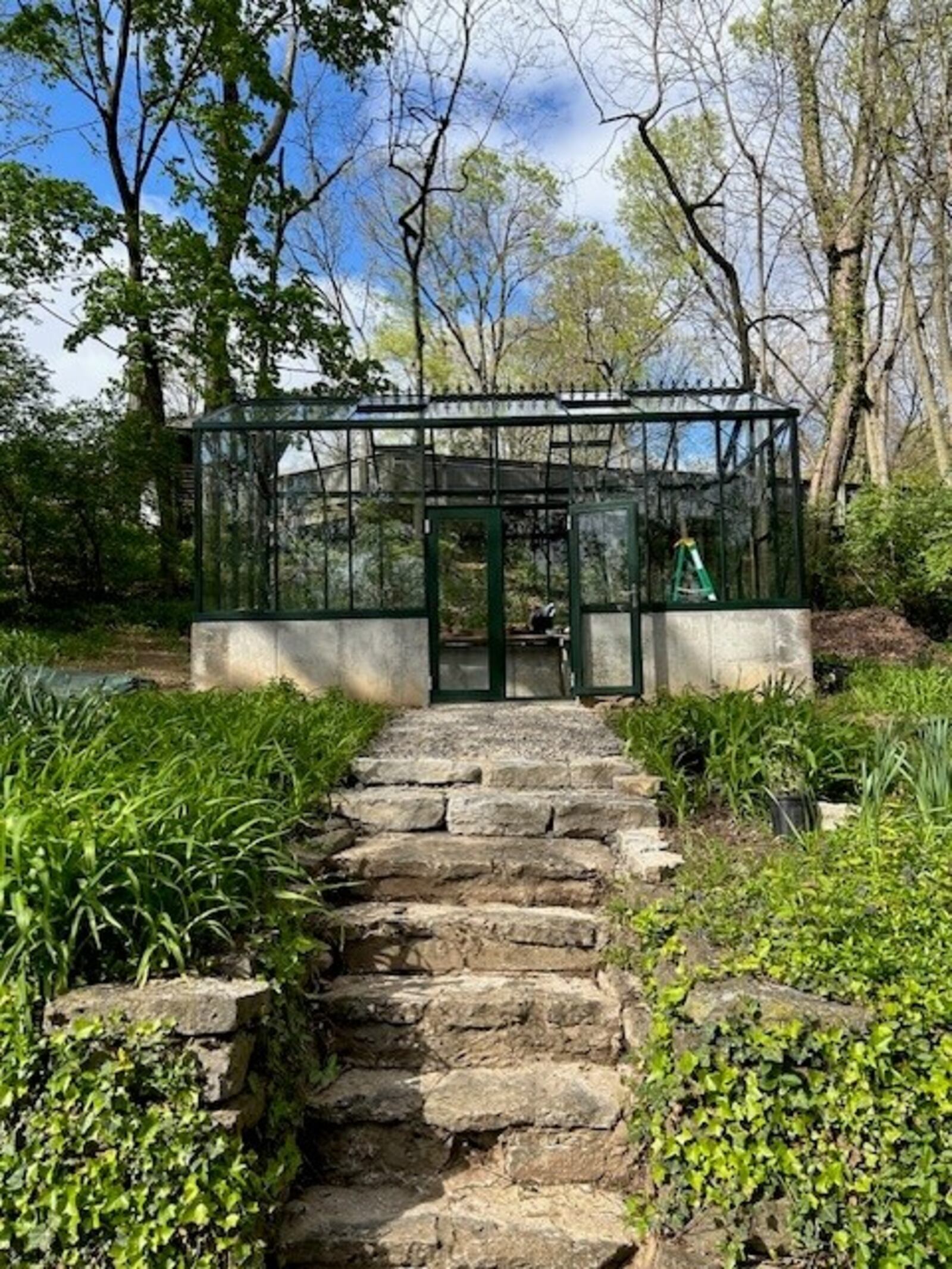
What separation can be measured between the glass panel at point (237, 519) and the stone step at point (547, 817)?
501cm

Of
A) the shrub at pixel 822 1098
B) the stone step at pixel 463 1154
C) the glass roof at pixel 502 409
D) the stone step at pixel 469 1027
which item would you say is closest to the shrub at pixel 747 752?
the stone step at pixel 469 1027

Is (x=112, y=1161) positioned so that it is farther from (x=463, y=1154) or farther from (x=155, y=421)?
(x=155, y=421)

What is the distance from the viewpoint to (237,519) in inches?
336

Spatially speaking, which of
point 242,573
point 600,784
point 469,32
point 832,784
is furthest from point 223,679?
point 469,32

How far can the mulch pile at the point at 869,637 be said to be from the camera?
10.1 meters

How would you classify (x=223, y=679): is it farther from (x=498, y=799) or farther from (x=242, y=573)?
(x=498, y=799)

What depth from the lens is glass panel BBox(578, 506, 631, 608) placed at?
8.35 meters

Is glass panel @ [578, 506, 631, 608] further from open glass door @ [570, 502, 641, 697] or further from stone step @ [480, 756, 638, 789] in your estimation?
stone step @ [480, 756, 638, 789]

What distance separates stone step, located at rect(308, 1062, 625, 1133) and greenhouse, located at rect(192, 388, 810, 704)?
560cm

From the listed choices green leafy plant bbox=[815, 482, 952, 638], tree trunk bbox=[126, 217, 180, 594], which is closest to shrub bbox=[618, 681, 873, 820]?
green leafy plant bbox=[815, 482, 952, 638]

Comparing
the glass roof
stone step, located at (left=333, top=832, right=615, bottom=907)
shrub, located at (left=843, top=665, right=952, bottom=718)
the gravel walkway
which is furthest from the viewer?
the glass roof

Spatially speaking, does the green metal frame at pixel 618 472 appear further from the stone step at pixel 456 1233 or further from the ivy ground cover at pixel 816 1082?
the stone step at pixel 456 1233

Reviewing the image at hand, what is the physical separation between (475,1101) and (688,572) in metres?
6.66

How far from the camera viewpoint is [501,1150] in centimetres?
256
